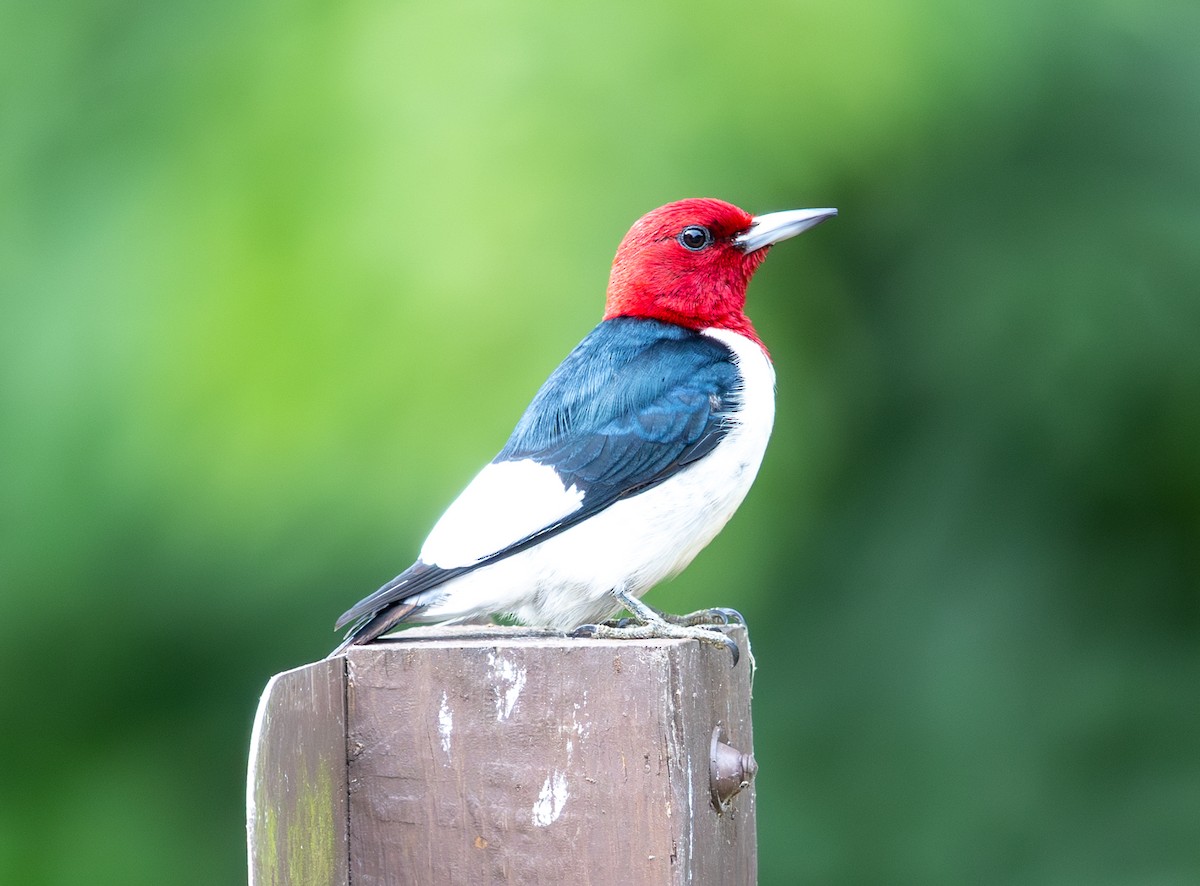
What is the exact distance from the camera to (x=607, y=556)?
273 centimetres

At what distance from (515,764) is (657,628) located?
1.90 feet

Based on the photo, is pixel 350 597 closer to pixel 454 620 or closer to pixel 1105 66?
pixel 454 620

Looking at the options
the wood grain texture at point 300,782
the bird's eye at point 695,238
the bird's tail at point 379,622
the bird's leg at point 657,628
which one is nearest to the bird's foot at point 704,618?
the bird's leg at point 657,628

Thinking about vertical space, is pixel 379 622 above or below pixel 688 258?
below

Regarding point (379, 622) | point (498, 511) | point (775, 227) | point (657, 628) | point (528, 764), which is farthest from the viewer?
point (775, 227)

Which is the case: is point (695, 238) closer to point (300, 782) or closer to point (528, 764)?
point (528, 764)

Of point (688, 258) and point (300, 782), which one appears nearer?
point (300, 782)

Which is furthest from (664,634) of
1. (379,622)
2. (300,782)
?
(300,782)

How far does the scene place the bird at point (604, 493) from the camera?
2650mm

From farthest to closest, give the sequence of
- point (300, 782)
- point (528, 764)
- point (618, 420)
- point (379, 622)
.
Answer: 1. point (618, 420)
2. point (379, 622)
3. point (528, 764)
4. point (300, 782)

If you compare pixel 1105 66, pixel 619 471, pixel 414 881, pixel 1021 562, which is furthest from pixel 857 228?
pixel 414 881

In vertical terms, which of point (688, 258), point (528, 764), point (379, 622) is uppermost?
point (688, 258)

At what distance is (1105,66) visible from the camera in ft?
12.8

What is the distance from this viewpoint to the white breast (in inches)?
106
